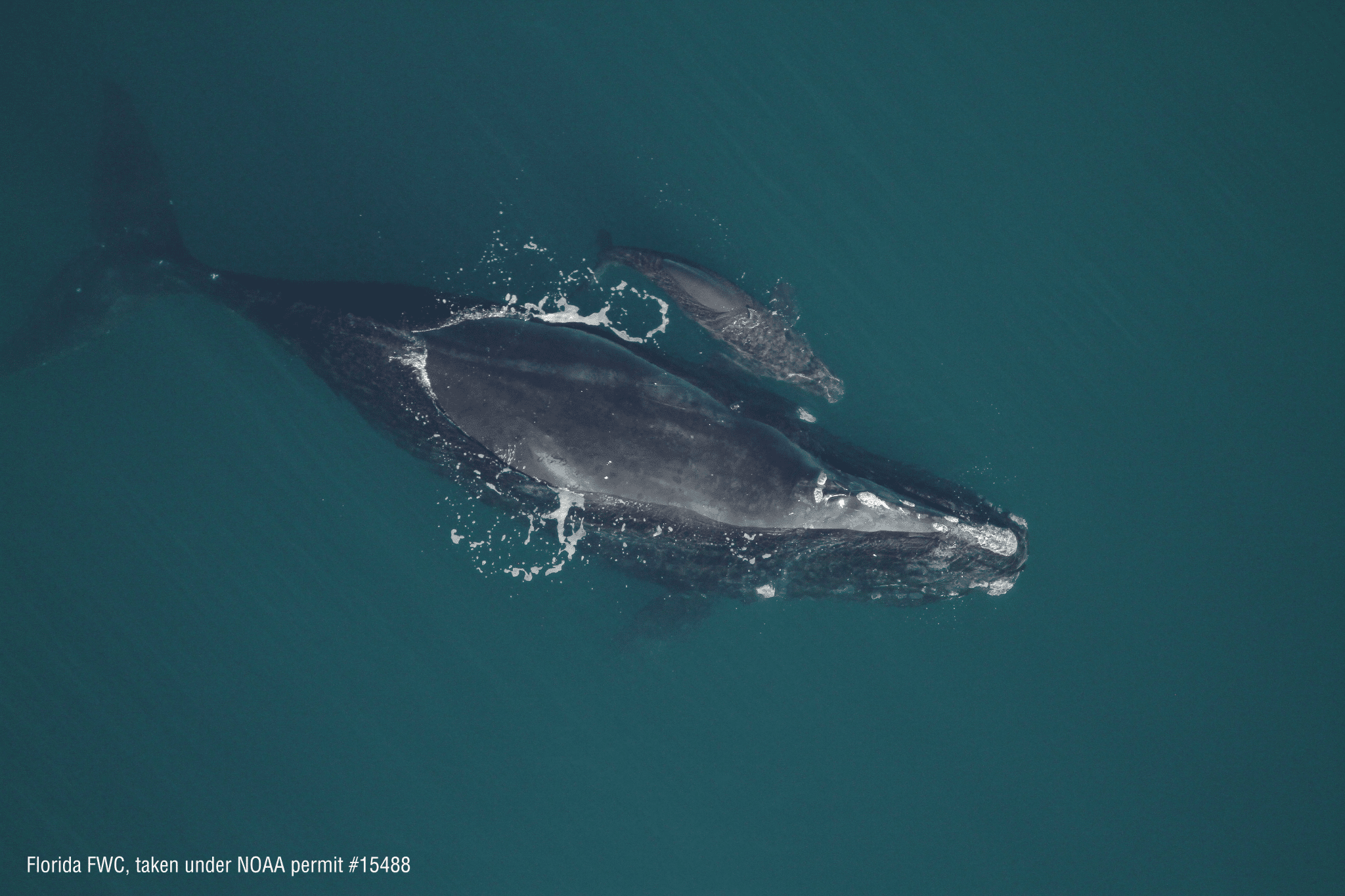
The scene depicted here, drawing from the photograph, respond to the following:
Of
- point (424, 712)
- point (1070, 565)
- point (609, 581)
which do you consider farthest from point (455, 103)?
point (1070, 565)

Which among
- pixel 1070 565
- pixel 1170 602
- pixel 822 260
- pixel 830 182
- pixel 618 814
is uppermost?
pixel 830 182

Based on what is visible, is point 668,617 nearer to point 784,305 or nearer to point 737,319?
point 737,319

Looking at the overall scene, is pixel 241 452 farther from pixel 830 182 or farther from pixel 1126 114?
pixel 1126 114

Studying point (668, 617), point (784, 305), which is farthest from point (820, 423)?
point (668, 617)

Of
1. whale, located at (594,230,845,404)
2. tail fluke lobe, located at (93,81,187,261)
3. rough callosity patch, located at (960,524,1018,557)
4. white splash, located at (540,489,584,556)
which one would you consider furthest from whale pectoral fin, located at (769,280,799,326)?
tail fluke lobe, located at (93,81,187,261)

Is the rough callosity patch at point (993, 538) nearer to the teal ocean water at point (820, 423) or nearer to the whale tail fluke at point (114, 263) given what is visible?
the teal ocean water at point (820, 423)
